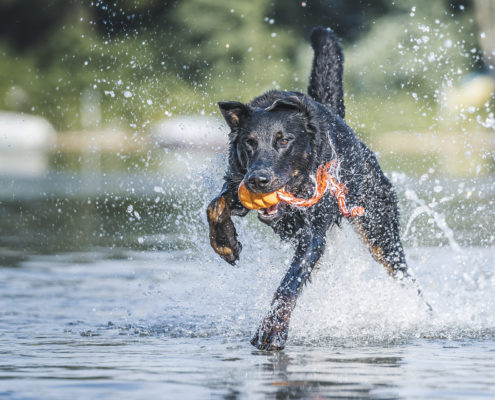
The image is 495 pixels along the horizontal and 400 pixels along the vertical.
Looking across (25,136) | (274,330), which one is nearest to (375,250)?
(274,330)

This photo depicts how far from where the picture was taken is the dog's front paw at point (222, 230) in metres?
5.50

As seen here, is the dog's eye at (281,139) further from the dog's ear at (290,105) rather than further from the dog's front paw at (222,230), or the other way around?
the dog's front paw at (222,230)

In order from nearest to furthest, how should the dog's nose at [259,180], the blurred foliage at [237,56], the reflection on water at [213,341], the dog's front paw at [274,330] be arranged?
the reflection on water at [213,341], the dog's front paw at [274,330], the dog's nose at [259,180], the blurred foliage at [237,56]

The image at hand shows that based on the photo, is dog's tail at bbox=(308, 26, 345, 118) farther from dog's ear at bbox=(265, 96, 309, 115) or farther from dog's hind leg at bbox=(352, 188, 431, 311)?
dog's ear at bbox=(265, 96, 309, 115)

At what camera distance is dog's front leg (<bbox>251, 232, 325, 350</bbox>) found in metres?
4.92

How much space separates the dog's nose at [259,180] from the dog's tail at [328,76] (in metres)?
1.46

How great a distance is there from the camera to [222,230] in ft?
18.2

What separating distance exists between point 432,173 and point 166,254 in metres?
12.5

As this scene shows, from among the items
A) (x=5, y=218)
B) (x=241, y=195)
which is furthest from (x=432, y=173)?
(x=241, y=195)

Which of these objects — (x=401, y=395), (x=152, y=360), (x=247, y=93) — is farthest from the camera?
(x=247, y=93)

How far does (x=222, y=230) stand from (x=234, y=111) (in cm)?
63

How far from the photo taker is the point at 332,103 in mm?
6520

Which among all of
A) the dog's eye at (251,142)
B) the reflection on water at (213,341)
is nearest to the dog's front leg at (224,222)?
the dog's eye at (251,142)

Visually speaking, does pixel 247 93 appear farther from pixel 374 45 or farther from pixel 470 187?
pixel 470 187
